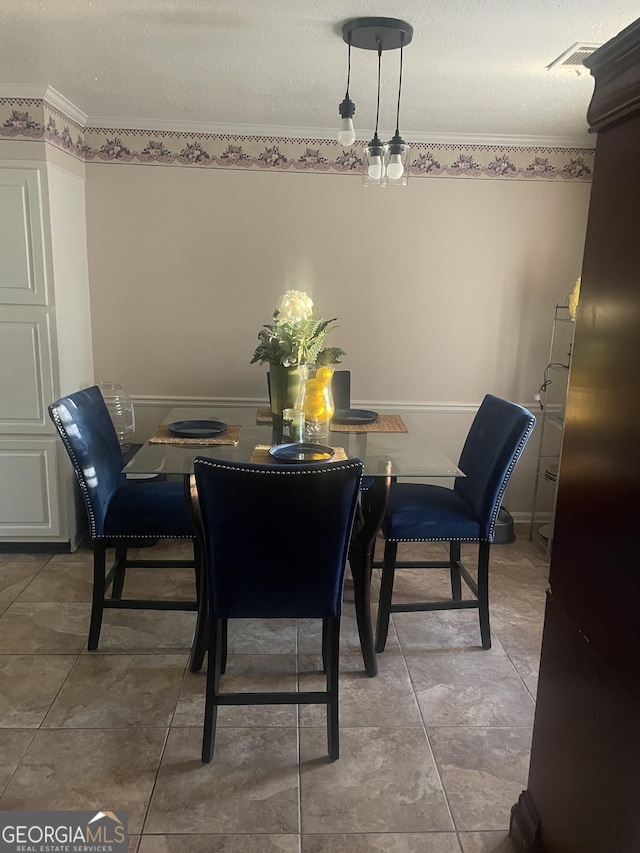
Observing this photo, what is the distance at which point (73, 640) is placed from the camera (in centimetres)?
250

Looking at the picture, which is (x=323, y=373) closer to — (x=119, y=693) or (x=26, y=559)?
(x=119, y=693)

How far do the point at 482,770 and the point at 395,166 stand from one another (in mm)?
2060

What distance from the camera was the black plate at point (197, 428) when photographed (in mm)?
2582

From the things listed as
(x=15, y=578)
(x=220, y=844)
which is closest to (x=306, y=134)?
(x=15, y=578)

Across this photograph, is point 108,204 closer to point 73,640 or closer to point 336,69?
point 336,69

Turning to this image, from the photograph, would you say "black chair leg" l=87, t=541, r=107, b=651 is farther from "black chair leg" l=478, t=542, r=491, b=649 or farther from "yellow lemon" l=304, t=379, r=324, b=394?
"black chair leg" l=478, t=542, r=491, b=649

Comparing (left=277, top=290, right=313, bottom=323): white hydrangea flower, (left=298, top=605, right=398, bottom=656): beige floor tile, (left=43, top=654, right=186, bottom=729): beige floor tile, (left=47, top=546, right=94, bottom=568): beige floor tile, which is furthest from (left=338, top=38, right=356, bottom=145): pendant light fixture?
(left=47, top=546, right=94, bottom=568): beige floor tile

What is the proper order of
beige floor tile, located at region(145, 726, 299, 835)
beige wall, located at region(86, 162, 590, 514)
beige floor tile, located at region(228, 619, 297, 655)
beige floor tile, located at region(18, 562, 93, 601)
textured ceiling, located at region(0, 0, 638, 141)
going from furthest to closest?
beige wall, located at region(86, 162, 590, 514)
beige floor tile, located at region(18, 562, 93, 601)
beige floor tile, located at region(228, 619, 297, 655)
textured ceiling, located at region(0, 0, 638, 141)
beige floor tile, located at region(145, 726, 299, 835)

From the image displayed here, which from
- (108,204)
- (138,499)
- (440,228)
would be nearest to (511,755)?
(138,499)

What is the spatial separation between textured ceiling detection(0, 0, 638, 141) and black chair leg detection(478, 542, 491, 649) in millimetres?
1849

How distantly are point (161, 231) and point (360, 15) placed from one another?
6.07 ft

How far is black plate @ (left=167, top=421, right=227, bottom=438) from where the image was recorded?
2582 millimetres

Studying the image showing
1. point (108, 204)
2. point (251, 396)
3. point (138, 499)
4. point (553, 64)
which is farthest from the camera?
point (251, 396)

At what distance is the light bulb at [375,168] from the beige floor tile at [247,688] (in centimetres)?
189
